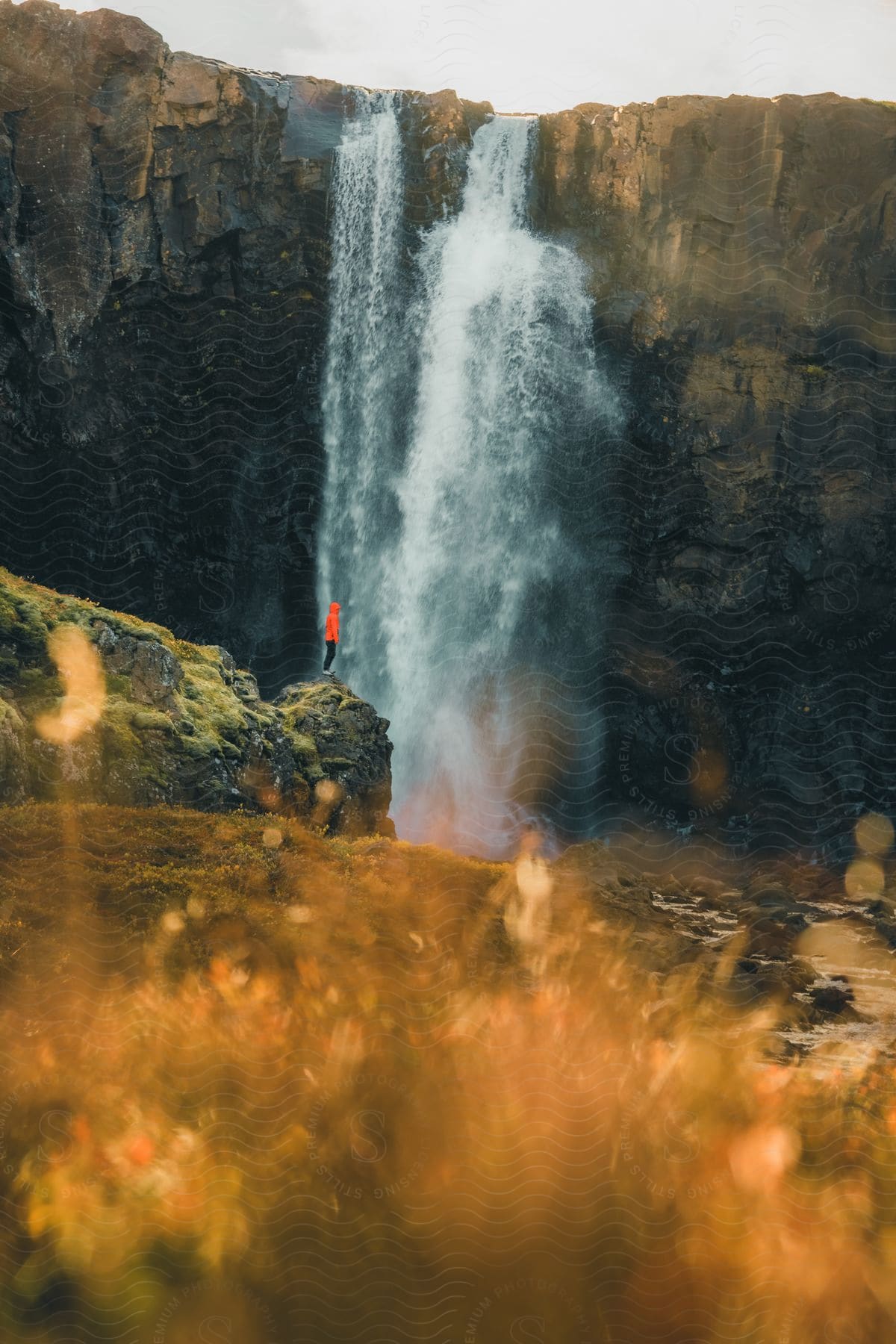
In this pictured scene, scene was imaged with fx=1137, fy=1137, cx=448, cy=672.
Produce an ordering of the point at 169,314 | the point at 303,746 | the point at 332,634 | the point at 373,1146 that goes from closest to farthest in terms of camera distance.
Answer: the point at 373,1146 → the point at 303,746 → the point at 332,634 → the point at 169,314

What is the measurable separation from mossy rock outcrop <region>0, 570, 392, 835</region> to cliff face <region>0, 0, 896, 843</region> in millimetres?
15890

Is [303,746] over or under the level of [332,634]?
under

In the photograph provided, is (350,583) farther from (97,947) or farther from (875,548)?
(97,947)

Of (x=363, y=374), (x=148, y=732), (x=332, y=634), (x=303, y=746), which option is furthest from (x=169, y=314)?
(x=148, y=732)

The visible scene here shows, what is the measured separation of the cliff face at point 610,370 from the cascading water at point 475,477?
84 cm

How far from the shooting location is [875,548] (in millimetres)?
33250

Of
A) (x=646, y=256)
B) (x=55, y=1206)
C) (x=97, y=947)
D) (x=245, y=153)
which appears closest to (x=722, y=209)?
(x=646, y=256)

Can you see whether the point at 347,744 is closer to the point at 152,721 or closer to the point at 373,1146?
the point at 152,721

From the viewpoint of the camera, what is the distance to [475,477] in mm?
34562

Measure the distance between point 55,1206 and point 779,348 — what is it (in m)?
31.1

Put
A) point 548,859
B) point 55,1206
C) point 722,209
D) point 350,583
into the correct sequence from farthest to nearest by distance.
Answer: point 350,583 → point 722,209 → point 548,859 → point 55,1206

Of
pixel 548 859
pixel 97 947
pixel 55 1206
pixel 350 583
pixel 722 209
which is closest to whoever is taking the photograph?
pixel 55 1206

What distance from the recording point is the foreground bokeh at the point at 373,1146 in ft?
25.7

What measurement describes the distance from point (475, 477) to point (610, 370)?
17.1ft
